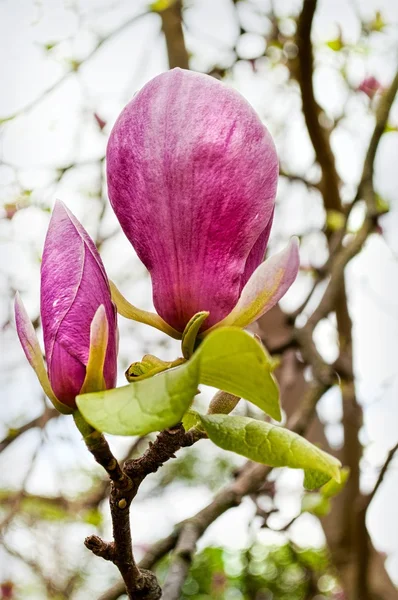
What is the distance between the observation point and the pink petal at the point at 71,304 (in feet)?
1.12

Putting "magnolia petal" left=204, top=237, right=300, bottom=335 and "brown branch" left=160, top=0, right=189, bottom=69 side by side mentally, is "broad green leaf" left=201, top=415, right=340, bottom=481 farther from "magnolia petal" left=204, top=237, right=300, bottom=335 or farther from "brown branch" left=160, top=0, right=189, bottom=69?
"brown branch" left=160, top=0, right=189, bottom=69

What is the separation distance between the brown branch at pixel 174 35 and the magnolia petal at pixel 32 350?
1593 millimetres

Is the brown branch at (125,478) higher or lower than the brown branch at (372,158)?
higher

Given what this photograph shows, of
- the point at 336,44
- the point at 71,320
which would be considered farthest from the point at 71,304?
the point at 336,44

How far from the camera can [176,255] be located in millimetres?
368

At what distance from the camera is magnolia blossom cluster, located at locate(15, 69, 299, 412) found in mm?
347

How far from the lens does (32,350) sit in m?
0.36

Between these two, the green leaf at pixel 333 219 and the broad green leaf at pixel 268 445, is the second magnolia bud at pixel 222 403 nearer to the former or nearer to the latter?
the broad green leaf at pixel 268 445

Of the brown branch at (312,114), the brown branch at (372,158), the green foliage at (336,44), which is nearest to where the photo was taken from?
the brown branch at (372,158)

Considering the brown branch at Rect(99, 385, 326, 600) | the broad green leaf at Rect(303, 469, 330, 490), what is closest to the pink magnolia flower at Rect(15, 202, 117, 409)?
the broad green leaf at Rect(303, 469, 330, 490)

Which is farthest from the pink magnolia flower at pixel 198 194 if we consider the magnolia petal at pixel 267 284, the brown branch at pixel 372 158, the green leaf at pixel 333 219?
the green leaf at pixel 333 219

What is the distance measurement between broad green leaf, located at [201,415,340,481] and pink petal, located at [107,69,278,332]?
0.05m

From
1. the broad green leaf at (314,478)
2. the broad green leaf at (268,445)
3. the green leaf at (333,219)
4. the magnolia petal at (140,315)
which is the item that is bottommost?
the green leaf at (333,219)

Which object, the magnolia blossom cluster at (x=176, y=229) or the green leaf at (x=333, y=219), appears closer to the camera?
the magnolia blossom cluster at (x=176, y=229)
